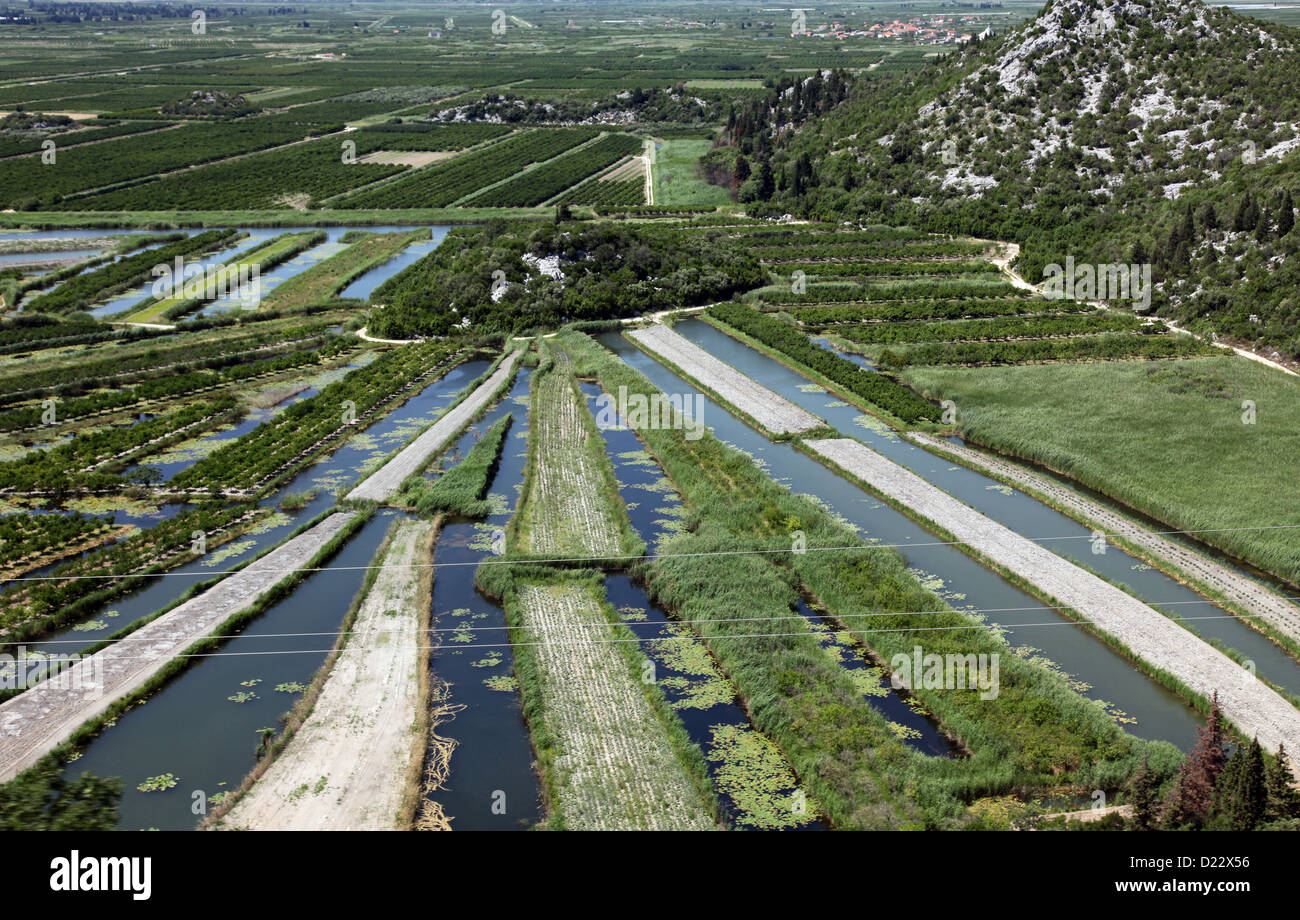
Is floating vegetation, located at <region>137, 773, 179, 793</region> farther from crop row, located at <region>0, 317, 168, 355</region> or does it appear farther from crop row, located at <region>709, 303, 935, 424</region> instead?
crop row, located at <region>0, 317, 168, 355</region>

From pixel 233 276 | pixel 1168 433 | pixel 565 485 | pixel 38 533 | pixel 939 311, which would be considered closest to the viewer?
pixel 38 533

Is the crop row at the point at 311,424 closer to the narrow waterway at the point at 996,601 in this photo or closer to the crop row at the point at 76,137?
the narrow waterway at the point at 996,601

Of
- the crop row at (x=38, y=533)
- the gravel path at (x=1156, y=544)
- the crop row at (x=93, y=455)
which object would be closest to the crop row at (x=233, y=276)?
the crop row at (x=93, y=455)

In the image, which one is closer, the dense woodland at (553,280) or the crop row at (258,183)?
the dense woodland at (553,280)

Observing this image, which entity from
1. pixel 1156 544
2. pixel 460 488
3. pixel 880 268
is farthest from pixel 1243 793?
pixel 880 268

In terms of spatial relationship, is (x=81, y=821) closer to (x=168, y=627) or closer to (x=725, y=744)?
(x=168, y=627)

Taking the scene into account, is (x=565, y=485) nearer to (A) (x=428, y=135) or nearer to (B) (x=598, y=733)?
(B) (x=598, y=733)
